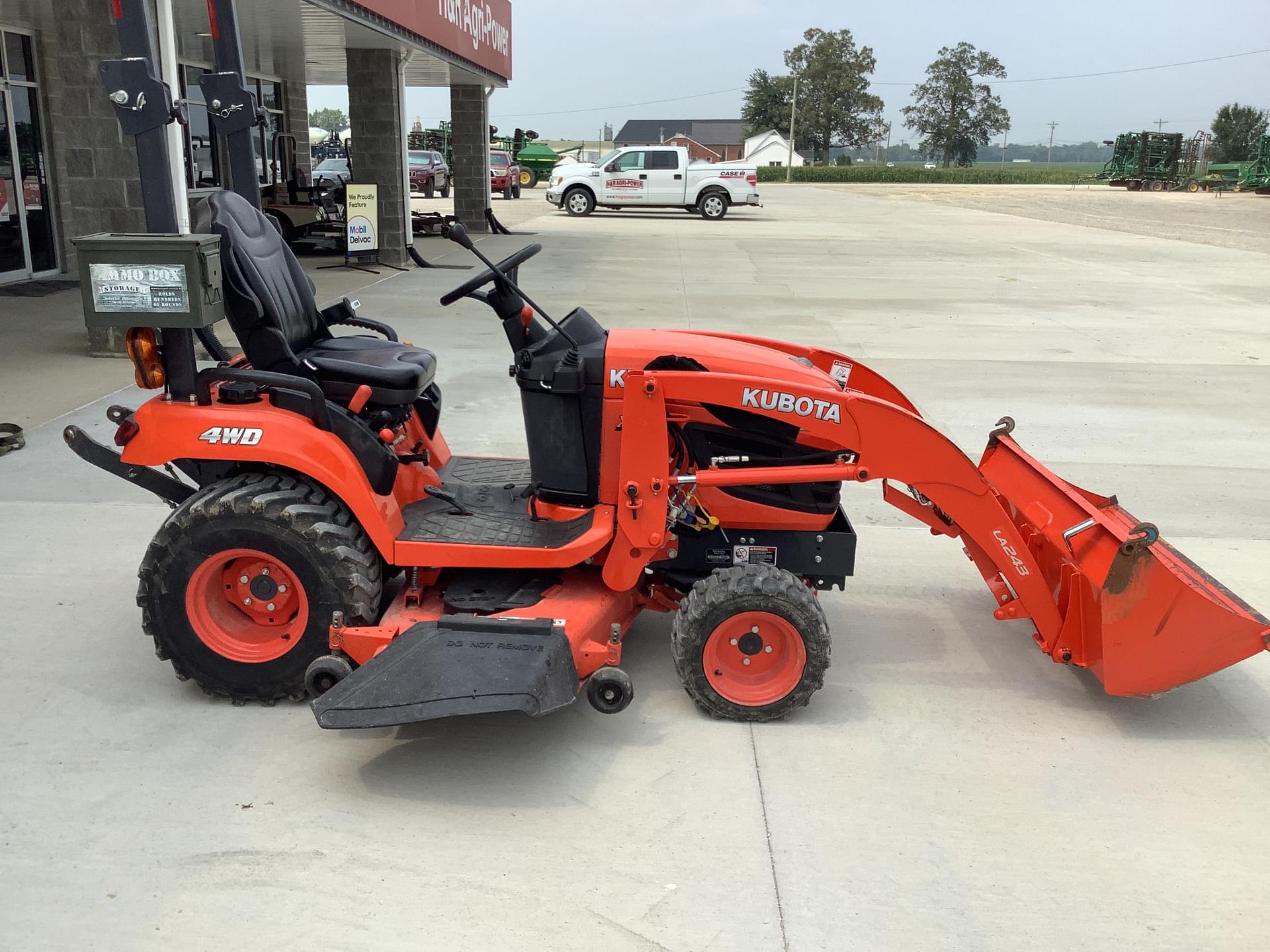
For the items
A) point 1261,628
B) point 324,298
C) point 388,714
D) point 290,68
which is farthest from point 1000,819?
point 290,68

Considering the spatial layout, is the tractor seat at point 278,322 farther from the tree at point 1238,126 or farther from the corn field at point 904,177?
the tree at point 1238,126

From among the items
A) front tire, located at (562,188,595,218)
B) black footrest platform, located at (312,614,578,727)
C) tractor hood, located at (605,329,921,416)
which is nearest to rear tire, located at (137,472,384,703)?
black footrest platform, located at (312,614,578,727)

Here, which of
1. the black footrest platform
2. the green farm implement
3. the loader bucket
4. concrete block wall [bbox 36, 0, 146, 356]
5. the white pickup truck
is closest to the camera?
the black footrest platform

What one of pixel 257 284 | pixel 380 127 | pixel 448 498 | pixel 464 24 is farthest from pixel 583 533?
pixel 464 24

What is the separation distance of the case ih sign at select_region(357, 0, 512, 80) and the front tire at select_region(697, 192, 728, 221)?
23.4 ft

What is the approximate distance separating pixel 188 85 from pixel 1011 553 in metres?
17.2

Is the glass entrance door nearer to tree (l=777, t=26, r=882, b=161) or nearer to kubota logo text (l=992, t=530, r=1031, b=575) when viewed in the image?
kubota logo text (l=992, t=530, r=1031, b=575)

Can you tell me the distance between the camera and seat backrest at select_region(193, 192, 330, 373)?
11.9 feet

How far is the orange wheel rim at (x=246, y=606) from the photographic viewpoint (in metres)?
3.48

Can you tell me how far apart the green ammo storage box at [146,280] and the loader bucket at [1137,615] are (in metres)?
2.91

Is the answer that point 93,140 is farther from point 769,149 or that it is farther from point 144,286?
point 769,149

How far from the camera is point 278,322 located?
3.74m

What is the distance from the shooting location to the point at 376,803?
3057 millimetres

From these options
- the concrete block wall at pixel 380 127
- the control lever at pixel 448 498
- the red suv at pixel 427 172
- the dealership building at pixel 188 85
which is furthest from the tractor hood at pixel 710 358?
the red suv at pixel 427 172
